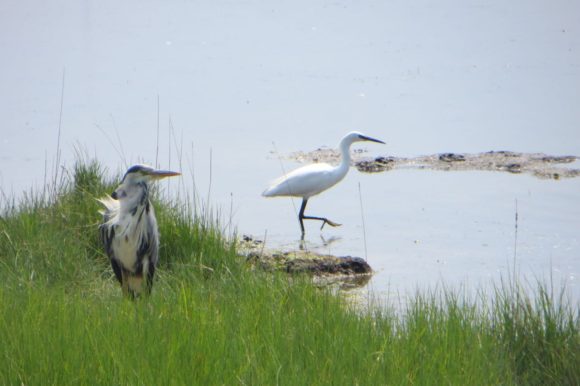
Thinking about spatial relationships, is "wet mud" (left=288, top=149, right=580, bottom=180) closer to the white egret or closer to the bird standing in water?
the white egret

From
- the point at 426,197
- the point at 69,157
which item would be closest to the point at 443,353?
the point at 426,197

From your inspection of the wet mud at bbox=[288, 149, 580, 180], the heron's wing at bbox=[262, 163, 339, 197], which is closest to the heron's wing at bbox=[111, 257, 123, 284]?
the heron's wing at bbox=[262, 163, 339, 197]

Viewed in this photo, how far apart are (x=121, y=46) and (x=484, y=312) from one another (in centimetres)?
1321

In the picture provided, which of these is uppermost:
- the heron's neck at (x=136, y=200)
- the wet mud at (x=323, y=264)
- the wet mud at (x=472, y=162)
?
the wet mud at (x=472, y=162)

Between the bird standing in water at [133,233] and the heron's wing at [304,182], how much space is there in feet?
12.1

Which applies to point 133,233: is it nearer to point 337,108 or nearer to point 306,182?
point 306,182

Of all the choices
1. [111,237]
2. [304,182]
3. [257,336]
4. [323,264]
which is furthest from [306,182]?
[257,336]

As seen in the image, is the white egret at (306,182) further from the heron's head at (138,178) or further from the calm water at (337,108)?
the heron's head at (138,178)

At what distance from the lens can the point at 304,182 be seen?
992 cm

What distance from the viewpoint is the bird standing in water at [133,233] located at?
596 centimetres

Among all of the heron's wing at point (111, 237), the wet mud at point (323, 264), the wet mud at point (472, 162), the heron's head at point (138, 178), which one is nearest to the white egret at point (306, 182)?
the wet mud at point (472, 162)

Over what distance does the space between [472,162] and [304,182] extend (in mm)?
2277

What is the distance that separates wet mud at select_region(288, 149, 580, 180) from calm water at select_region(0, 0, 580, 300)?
19cm

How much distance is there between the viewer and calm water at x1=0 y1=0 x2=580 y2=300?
366 inches
